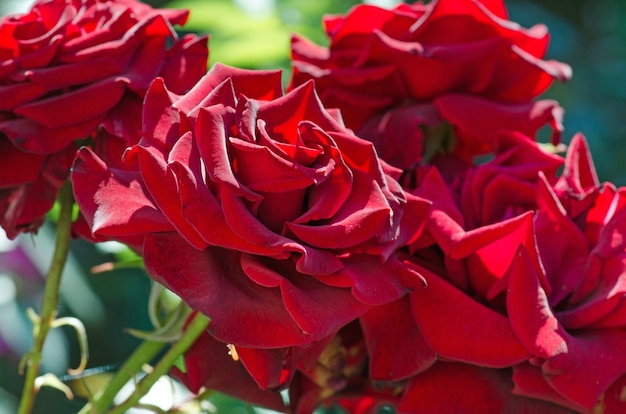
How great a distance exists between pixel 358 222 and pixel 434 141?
19cm

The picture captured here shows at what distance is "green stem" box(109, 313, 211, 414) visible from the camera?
0.43 metres

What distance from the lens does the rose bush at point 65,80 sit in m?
0.45

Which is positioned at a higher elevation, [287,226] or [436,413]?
[287,226]

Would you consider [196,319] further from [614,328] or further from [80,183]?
[614,328]

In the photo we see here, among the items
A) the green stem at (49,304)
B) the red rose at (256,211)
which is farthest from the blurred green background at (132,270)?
the red rose at (256,211)

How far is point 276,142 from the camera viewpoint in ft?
1.28

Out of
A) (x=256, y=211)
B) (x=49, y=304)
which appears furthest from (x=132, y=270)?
(x=256, y=211)

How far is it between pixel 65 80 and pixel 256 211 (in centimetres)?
15

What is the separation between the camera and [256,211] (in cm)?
38

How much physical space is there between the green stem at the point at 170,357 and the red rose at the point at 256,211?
53 millimetres

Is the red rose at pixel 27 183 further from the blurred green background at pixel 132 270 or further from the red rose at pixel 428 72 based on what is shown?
the red rose at pixel 428 72

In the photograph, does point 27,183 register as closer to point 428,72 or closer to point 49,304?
point 49,304

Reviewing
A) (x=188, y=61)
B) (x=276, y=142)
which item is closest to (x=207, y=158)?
(x=276, y=142)

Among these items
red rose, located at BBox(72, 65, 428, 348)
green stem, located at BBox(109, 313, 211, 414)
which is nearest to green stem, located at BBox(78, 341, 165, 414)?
green stem, located at BBox(109, 313, 211, 414)
